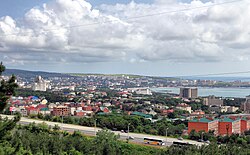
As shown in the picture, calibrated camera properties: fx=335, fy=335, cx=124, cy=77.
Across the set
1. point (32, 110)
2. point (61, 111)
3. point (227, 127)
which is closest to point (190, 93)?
point (61, 111)

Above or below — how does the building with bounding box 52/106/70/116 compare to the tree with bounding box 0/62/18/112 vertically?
below

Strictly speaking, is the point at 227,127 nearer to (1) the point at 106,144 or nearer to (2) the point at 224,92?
Answer: (1) the point at 106,144

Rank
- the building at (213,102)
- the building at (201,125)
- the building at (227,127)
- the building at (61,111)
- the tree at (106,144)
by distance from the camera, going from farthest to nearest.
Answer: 1. the building at (213,102)
2. the building at (61,111)
3. the building at (227,127)
4. the building at (201,125)
5. the tree at (106,144)

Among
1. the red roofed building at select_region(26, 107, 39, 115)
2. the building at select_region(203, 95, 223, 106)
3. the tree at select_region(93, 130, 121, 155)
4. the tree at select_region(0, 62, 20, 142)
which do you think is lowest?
the building at select_region(203, 95, 223, 106)

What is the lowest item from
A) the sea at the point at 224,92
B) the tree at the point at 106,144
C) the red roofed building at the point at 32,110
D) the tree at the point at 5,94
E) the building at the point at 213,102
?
the sea at the point at 224,92

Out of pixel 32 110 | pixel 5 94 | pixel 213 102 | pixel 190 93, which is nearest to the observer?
pixel 5 94

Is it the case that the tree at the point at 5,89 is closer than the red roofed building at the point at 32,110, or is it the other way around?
the tree at the point at 5,89

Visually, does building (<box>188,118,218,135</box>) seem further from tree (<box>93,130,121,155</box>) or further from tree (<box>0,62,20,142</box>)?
tree (<box>0,62,20,142</box>)

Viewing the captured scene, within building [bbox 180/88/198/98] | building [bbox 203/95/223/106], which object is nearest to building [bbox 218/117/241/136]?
building [bbox 203/95/223/106]

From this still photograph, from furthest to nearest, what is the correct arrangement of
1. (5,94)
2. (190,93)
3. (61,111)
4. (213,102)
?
(190,93) → (213,102) → (61,111) → (5,94)

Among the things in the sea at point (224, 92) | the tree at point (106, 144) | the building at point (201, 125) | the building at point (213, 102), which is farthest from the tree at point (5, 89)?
the sea at point (224, 92)

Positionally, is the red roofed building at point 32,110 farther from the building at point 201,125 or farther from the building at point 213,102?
the building at point 213,102

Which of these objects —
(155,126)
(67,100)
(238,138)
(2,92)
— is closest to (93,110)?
(67,100)
